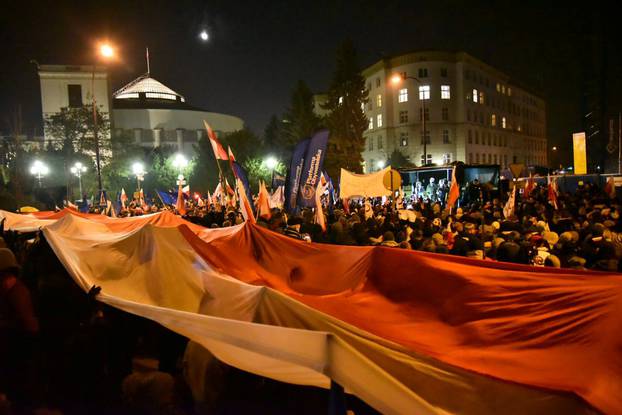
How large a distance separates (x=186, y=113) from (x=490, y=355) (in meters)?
76.3

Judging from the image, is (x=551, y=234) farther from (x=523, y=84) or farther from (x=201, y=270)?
(x=523, y=84)

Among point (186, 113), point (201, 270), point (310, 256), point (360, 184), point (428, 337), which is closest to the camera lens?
point (428, 337)

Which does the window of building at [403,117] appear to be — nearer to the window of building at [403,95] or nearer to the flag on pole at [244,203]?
the window of building at [403,95]

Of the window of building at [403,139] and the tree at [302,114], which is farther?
the window of building at [403,139]

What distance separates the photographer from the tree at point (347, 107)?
56.5 m

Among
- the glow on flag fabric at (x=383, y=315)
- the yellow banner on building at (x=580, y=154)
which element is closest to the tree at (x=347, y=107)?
the yellow banner on building at (x=580, y=154)

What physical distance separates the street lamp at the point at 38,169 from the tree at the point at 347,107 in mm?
31212

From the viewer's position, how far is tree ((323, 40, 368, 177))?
185 ft

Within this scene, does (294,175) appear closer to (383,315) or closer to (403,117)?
(383,315)

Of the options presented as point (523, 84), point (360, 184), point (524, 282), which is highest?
point (523, 84)

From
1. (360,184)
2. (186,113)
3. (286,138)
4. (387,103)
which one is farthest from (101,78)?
(360,184)

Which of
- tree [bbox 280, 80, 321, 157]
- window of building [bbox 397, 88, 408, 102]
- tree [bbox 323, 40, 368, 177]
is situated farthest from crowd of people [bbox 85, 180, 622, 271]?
window of building [bbox 397, 88, 408, 102]

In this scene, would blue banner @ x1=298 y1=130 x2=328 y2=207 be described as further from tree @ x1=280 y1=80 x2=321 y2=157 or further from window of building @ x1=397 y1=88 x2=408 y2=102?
window of building @ x1=397 y1=88 x2=408 y2=102

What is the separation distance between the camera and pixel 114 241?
6910mm
